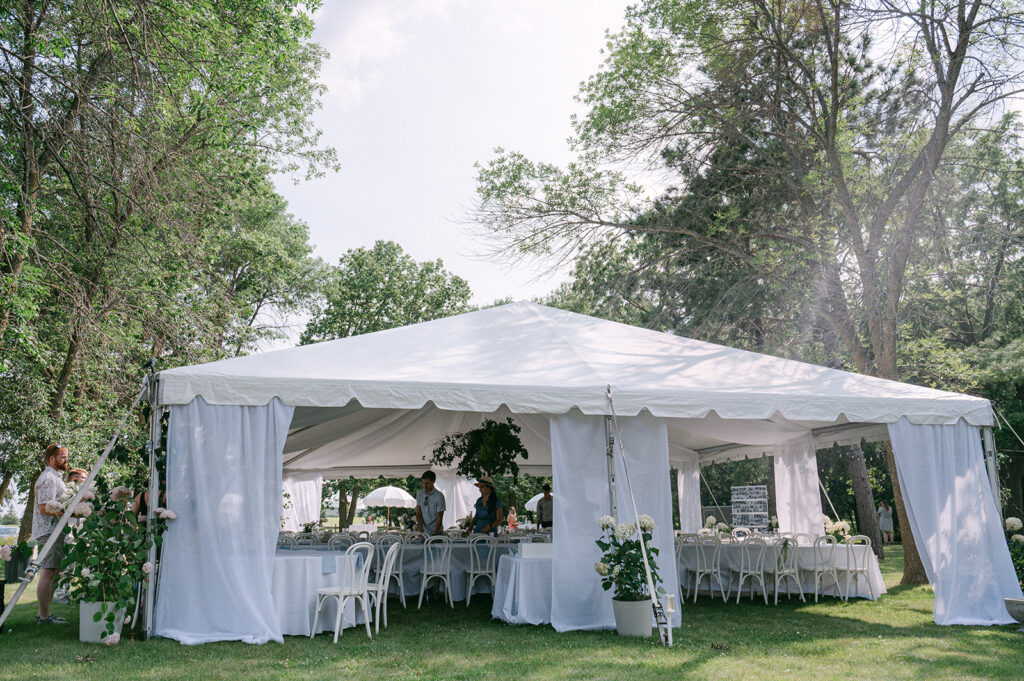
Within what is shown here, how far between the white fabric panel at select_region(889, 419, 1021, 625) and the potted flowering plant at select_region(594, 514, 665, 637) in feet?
8.69

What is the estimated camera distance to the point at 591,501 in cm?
655

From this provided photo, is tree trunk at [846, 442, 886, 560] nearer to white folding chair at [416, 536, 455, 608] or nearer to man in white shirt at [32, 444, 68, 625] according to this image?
white folding chair at [416, 536, 455, 608]

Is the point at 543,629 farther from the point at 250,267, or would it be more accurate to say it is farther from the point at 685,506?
the point at 250,267

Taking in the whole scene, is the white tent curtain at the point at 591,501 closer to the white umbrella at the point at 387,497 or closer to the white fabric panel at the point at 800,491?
the white fabric panel at the point at 800,491

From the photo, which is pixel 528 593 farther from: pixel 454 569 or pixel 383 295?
pixel 383 295

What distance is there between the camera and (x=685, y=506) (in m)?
13.4

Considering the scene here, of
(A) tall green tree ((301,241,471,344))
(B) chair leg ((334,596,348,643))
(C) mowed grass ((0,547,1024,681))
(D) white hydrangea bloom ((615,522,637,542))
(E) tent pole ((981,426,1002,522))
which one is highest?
(A) tall green tree ((301,241,471,344))

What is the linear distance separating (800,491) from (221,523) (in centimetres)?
790

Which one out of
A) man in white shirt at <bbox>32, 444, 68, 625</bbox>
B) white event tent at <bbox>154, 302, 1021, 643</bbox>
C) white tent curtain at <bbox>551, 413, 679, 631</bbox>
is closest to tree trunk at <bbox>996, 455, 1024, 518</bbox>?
white event tent at <bbox>154, 302, 1021, 643</bbox>

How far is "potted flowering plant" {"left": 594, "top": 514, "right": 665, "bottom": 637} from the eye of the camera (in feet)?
19.6

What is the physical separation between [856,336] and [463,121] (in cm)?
612

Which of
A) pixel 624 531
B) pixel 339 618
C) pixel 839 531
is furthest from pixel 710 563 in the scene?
pixel 339 618

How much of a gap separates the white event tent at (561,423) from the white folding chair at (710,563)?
1997mm

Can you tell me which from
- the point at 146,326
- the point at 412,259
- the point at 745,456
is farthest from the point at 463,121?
the point at 412,259
